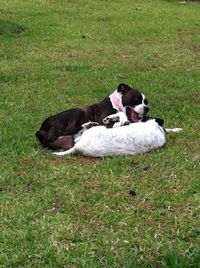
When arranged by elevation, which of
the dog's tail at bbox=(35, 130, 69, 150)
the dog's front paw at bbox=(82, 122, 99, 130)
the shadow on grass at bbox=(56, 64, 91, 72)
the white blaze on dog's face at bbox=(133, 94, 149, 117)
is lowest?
the shadow on grass at bbox=(56, 64, 91, 72)

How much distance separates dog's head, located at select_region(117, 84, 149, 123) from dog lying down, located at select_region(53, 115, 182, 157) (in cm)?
70

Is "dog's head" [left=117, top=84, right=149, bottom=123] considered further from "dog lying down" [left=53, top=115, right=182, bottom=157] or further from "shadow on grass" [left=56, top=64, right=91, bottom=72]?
"shadow on grass" [left=56, top=64, right=91, bottom=72]

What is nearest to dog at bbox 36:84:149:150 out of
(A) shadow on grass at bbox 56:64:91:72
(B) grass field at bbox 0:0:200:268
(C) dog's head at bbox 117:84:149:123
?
(C) dog's head at bbox 117:84:149:123

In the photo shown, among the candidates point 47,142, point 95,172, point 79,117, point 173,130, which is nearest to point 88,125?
point 79,117

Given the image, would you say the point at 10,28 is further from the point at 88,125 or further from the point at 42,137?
the point at 42,137

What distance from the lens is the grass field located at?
4125mm

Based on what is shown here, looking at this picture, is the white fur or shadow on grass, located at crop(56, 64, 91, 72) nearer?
the white fur

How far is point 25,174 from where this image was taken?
18.1ft

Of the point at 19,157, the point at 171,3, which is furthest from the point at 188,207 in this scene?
the point at 171,3

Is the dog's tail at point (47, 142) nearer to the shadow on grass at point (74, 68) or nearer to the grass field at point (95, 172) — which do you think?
the grass field at point (95, 172)

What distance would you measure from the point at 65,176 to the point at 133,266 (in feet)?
5.72

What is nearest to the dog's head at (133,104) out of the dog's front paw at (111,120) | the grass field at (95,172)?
the dog's front paw at (111,120)

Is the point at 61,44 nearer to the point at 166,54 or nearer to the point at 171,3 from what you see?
the point at 166,54

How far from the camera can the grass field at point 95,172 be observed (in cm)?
412
